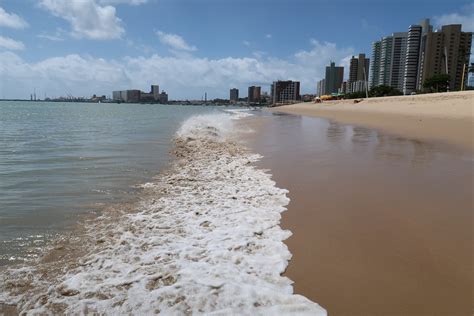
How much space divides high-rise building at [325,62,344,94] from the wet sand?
583 feet

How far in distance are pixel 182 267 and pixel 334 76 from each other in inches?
7357

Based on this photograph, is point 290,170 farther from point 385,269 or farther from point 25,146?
point 25,146

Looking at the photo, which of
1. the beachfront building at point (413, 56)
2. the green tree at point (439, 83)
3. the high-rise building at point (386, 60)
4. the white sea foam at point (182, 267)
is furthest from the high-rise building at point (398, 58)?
the white sea foam at point (182, 267)

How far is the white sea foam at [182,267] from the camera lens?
2.69 metres

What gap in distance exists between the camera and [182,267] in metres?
3.23

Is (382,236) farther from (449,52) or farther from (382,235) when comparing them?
(449,52)

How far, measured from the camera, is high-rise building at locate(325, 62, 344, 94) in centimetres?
17500

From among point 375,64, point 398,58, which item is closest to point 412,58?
point 398,58

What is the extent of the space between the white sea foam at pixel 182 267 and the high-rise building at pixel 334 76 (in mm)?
180404

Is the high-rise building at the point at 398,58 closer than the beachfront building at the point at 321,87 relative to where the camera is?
Yes

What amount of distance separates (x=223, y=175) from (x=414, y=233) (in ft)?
14.0

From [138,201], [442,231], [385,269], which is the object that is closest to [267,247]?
[385,269]

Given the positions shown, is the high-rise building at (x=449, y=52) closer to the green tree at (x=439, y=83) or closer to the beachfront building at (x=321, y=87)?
the green tree at (x=439, y=83)

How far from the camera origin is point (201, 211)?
16.0 feet
